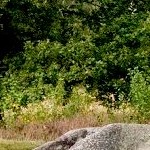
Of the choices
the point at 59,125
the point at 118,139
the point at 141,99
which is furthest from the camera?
the point at 141,99

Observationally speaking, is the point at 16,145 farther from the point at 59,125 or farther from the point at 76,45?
the point at 76,45

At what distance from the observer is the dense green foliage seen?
764 inches

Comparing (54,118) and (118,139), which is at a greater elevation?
(118,139)

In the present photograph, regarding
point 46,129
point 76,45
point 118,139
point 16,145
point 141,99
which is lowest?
point 46,129

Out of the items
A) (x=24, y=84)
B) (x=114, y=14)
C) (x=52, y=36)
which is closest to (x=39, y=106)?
(x=24, y=84)

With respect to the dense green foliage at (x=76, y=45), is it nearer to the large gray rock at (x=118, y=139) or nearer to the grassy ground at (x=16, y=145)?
the grassy ground at (x=16, y=145)

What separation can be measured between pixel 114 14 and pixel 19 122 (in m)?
7.36

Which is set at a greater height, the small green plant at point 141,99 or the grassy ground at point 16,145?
the small green plant at point 141,99

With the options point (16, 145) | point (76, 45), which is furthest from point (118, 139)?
point (76, 45)

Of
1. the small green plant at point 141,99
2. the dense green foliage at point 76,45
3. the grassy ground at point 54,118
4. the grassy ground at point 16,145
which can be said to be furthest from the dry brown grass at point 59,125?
the dense green foliage at point 76,45

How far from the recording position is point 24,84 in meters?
19.2

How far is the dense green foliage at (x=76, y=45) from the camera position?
19.4 metres

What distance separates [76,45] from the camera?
19578mm

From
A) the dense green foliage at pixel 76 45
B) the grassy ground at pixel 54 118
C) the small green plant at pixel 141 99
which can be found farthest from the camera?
the dense green foliage at pixel 76 45
